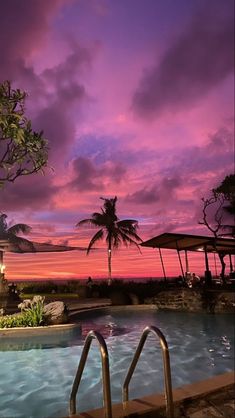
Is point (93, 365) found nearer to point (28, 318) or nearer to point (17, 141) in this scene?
point (28, 318)

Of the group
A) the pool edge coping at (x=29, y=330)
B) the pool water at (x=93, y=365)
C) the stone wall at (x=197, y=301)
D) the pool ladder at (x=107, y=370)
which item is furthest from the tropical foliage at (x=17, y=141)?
the stone wall at (x=197, y=301)

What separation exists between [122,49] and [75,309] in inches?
429

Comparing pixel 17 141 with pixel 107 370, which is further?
pixel 17 141

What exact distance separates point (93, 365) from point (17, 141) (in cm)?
498

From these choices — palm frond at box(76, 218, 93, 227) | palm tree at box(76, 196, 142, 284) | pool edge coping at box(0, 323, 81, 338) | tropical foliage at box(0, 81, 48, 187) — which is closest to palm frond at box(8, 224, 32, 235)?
palm frond at box(76, 218, 93, 227)

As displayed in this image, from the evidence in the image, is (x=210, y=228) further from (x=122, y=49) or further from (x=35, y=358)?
(x=35, y=358)

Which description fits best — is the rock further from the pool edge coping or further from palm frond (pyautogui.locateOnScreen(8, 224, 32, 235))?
palm frond (pyautogui.locateOnScreen(8, 224, 32, 235))

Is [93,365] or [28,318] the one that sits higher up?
[28,318]

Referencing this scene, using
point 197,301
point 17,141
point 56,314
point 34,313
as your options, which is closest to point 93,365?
point 34,313

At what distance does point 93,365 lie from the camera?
8.63m

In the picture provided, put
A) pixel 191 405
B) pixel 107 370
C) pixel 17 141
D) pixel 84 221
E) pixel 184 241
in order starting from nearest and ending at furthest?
pixel 107 370 → pixel 191 405 → pixel 17 141 → pixel 184 241 → pixel 84 221

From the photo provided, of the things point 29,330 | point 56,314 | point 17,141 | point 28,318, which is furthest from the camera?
point 56,314

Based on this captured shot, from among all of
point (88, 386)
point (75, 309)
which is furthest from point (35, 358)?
point (75, 309)

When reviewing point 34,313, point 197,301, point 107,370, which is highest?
point 107,370
